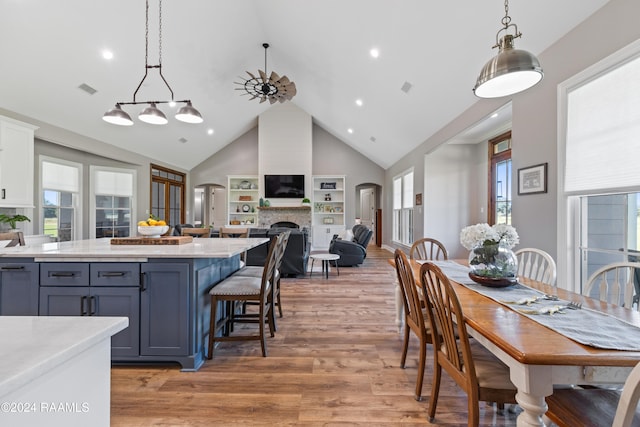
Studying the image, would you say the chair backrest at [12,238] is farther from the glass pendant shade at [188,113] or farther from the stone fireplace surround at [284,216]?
the stone fireplace surround at [284,216]

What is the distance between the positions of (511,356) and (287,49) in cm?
658

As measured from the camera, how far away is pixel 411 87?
14.9ft

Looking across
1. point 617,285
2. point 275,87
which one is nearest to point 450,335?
point 617,285

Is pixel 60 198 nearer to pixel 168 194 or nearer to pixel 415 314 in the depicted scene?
pixel 168 194

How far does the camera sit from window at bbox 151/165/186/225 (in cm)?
819

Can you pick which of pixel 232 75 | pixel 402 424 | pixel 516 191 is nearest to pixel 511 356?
pixel 402 424

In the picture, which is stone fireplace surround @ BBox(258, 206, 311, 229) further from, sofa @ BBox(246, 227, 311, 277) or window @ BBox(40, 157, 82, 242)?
window @ BBox(40, 157, 82, 242)

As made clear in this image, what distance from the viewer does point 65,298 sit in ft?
7.29

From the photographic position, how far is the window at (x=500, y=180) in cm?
532

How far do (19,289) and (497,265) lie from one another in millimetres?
3471

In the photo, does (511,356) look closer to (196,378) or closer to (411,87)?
(196,378)

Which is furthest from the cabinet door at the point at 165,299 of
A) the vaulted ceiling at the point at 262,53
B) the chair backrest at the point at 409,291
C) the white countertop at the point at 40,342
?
the vaulted ceiling at the point at 262,53

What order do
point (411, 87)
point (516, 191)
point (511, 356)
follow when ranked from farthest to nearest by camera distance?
point (411, 87) < point (516, 191) < point (511, 356)

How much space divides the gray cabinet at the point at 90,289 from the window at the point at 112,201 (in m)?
5.02
